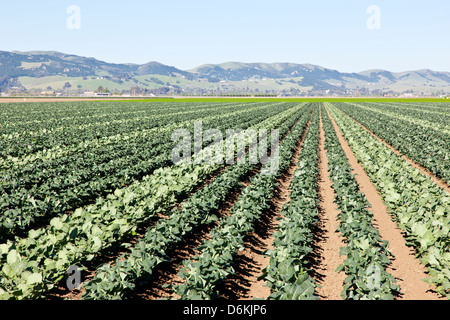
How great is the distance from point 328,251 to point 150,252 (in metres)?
4.61

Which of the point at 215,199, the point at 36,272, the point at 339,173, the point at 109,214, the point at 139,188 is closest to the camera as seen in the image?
the point at 36,272

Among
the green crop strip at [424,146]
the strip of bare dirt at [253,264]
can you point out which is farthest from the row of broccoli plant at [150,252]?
the green crop strip at [424,146]

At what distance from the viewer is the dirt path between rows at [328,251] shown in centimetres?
681

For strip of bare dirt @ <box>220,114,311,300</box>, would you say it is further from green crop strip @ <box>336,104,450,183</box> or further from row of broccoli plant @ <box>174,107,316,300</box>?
green crop strip @ <box>336,104,450,183</box>

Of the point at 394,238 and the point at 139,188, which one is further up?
the point at 139,188

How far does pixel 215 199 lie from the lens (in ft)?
32.7

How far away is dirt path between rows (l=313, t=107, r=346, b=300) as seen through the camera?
6.81m

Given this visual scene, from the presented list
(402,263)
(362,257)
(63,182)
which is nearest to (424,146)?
(402,263)

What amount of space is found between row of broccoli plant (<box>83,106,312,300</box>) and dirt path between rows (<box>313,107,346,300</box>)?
315cm

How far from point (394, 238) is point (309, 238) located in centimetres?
317

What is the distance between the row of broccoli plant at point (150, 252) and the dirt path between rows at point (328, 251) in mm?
3147

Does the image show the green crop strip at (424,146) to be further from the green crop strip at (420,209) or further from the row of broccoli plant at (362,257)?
the row of broccoli plant at (362,257)
